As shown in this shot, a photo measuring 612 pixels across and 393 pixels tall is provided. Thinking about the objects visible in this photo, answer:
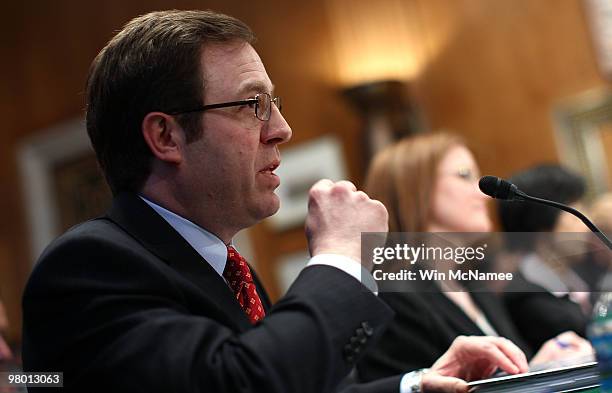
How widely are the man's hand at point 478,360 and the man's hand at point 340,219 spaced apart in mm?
362

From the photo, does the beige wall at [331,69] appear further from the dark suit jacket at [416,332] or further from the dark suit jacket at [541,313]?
the dark suit jacket at [416,332]

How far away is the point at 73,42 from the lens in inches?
254

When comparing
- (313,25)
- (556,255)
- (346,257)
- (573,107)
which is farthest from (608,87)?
(346,257)

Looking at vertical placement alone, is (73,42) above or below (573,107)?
above

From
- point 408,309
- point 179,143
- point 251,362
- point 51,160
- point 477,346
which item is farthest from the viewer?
point 51,160

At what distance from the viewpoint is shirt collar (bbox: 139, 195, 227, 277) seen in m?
1.58

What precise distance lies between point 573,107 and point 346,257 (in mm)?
3880

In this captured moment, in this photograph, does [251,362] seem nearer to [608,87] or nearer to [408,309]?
[408,309]

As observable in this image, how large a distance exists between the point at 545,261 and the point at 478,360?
30.7 inches

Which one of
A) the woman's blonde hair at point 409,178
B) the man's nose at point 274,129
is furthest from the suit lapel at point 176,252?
the woman's blonde hair at point 409,178

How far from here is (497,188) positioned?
1.55 meters

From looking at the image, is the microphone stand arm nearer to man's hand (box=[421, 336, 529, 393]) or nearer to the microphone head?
the microphone head

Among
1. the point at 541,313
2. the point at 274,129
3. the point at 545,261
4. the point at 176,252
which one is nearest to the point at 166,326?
the point at 176,252
